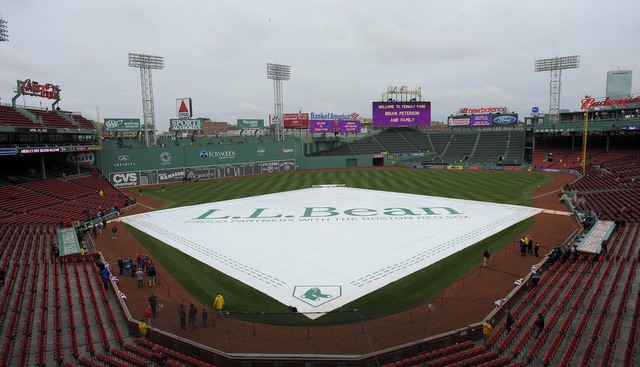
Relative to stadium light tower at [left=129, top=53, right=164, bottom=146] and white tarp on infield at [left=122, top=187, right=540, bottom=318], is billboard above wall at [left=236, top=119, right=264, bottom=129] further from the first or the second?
white tarp on infield at [left=122, top=187, right=540, bottom=318]

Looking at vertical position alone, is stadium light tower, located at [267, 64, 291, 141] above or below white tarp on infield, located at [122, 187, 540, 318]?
above

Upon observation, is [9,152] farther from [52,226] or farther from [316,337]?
[316,337]

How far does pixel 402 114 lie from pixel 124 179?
193 ft

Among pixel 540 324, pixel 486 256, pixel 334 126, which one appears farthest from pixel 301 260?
pixel 334 126

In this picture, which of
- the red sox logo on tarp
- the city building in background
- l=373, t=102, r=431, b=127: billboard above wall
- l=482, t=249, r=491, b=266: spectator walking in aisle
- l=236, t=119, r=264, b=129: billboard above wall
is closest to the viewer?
the red sox logo on tarp

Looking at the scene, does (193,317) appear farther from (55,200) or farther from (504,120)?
(504,120)

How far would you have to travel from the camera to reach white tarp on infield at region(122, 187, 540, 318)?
19141 millimetres

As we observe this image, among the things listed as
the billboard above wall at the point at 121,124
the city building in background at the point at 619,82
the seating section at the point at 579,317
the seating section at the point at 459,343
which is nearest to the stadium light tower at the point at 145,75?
the billboard above wall at the point at 121,124

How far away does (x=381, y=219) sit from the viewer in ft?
103

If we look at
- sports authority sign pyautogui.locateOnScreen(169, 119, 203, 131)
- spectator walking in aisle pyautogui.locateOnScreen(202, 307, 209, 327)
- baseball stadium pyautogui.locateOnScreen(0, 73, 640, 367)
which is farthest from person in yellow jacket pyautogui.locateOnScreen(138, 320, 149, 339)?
sports authority sign pyautogui.locateOnScreen(169, 119, 203, 131)

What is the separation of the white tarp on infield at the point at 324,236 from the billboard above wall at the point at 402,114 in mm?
49243

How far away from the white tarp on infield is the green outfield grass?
737mm

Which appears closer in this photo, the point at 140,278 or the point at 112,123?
the point at 140,278

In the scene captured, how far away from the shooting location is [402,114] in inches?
3501
